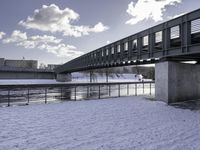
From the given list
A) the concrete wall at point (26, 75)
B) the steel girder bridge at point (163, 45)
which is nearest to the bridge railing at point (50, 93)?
the steel girder bridge at point (163, 45)

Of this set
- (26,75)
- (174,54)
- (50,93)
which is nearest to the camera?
(174,54)

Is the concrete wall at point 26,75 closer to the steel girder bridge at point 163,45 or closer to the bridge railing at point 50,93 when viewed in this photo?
the bridge railing at point 50,93

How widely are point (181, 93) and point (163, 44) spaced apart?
5198mm

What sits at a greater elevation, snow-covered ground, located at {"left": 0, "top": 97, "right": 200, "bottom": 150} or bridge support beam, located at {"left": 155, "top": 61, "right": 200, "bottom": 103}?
bridge support beam, located at {"left": 155, "top": 61, "right": 200, "bottom": 103}

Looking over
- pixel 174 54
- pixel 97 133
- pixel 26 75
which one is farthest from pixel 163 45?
pixel 26 75

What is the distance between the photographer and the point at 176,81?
20.4 meters

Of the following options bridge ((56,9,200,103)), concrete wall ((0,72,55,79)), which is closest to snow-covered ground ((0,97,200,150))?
bridge ((56,9,200,103))

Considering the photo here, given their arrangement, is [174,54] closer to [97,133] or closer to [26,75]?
[97,133]

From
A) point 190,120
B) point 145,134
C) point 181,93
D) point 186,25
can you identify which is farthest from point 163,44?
point 145,134

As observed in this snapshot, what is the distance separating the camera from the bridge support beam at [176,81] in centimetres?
1977

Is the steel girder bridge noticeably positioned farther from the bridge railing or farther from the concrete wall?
the concrete wall

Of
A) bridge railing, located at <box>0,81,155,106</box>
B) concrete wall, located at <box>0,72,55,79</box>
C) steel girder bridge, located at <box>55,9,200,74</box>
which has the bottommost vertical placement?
bridge railing, located at <box>0,81,155,106</box>

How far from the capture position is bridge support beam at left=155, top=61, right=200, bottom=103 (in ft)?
64.8

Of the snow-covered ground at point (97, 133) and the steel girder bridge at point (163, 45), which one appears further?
the steel girder bridge at point (163, 45)
